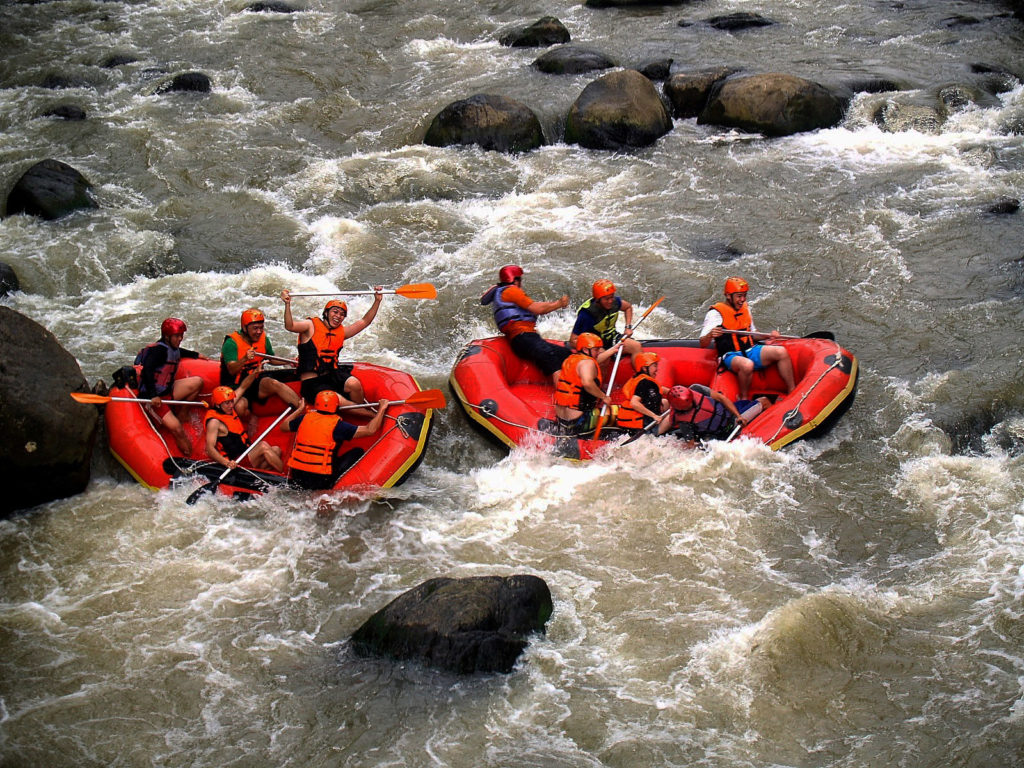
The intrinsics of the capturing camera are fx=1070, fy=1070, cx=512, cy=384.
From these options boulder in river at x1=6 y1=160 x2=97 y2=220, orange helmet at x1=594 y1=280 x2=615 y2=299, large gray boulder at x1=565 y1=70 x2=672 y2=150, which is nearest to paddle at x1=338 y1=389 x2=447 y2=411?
orange helmet at x1=594 y1=280 x2=615 y2=299

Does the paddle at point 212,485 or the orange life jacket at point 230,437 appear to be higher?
the orange life jacket at point 230,437

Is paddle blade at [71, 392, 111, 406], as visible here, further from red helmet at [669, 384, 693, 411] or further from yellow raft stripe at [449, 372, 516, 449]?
red helmet at [669, 384, 693, 411]

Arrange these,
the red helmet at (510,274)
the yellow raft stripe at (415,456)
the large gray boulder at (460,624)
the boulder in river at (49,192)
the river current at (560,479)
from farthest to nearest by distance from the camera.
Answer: the boulder in river at (49,192) → the red helmet at (510,274) → the yellow raft stripe at (415,456) → the large gray boulder at (460,624) → the river current at (560,479)

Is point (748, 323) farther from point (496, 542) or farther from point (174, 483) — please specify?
point (174, 483)

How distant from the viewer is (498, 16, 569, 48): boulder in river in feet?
56.7

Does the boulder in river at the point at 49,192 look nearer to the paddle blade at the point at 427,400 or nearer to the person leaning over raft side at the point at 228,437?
the person leaning over raft side at the point at 228,437

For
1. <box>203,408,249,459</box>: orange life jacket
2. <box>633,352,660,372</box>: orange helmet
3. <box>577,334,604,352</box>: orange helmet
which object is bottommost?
<box>203,408,249,459</box>: orange life jacket

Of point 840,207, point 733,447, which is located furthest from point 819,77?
point 733,447

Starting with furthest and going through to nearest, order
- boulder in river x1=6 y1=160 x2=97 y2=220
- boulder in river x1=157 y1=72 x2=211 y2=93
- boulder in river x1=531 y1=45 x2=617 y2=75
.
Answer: boulder in river x1=157 y1=72 x2=211 y2=93
boulder in river x1=531 y1=45 x2=617 y2=75
boulder in river x1=6 y1=160 x2=97 y2=220

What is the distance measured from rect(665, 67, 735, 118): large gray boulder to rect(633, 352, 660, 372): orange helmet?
715 cm

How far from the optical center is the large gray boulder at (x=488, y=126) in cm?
1375

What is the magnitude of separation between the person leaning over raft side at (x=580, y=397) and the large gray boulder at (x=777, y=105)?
6840 millimetres

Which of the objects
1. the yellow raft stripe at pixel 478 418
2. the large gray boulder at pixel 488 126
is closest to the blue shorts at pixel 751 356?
the yellow raft stripe at pixel 478 418

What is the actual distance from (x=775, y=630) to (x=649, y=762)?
1304 mm
